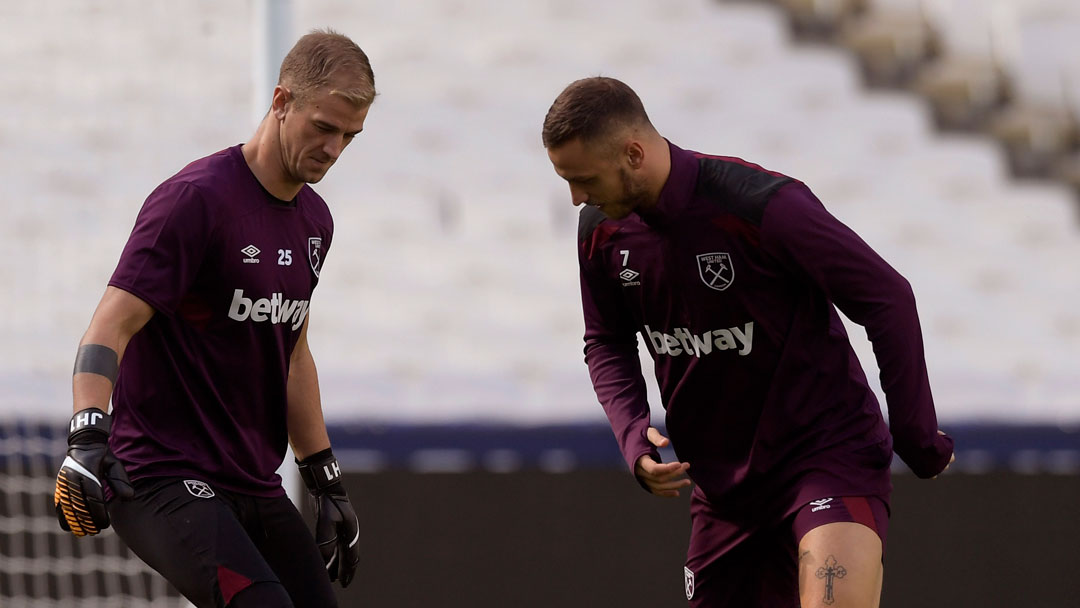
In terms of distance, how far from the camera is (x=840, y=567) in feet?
10.7

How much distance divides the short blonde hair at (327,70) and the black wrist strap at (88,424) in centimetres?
93

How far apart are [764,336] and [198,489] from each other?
153cm

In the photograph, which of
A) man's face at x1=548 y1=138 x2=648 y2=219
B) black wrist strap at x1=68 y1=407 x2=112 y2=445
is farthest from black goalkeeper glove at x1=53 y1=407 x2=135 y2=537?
man's face at x1=548 y1=138 x2=648 y2=219

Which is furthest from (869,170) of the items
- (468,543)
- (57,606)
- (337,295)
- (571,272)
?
(57,606)

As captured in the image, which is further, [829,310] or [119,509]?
[829,310]

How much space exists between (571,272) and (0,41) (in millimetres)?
4329

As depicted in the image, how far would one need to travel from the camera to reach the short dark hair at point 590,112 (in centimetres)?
337

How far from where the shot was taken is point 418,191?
829 centimetres

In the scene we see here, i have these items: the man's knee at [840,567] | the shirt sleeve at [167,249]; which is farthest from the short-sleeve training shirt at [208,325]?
the man's knee at [840,567]

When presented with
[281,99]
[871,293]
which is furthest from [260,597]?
[871,293]

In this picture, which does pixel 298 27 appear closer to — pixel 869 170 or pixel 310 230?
pixel 869 170

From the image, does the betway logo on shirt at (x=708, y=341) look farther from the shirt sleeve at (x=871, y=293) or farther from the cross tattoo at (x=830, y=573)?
the cross tattoo at (x=830, y=573)

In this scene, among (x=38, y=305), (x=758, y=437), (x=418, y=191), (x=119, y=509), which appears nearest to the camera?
(x=119, y=509)

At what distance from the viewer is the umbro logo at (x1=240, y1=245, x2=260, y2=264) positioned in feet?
11.0
